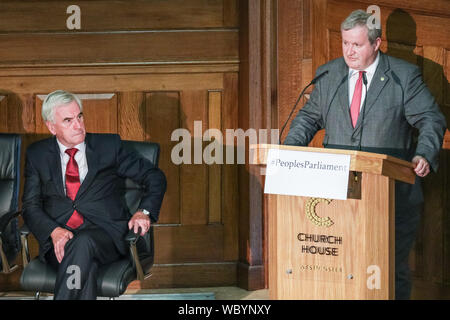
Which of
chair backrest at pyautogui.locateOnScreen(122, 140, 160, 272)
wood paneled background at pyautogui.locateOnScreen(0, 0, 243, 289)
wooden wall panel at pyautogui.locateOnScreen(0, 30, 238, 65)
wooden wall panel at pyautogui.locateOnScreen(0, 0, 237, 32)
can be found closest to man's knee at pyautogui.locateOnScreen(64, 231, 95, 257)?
chair backrest at pyautogui.locateOnScreen(122, 140, 160, 272)

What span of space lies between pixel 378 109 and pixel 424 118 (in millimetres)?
183

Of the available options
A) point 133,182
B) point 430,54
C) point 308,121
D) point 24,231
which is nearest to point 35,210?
point 24,231

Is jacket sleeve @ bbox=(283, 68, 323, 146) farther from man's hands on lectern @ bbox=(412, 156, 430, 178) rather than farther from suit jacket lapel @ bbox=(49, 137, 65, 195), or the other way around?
suit jacket lapel @ bbox=(49, 137, 65, 195)

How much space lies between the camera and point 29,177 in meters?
3.03

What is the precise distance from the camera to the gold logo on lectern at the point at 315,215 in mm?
2395

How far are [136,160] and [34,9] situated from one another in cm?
143

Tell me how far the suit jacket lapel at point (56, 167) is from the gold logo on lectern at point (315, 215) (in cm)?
115

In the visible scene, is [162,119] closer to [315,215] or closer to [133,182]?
[133,182]

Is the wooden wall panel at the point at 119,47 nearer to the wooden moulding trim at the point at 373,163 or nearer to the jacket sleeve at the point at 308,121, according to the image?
the jacket sleeve at the point at 308,121

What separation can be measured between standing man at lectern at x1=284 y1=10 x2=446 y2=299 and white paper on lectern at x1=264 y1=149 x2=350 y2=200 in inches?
18.7

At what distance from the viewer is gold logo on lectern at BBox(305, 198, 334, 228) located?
2.39m

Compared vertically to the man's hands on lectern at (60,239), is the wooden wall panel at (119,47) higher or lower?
higher

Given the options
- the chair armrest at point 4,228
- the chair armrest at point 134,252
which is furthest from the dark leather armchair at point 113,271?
the chair armrest at point 4,228

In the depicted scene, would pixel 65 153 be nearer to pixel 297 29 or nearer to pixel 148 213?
pixel 148 213
